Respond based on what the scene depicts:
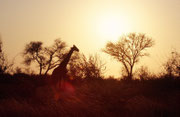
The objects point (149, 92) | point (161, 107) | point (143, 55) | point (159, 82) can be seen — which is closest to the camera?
point (161, 107)

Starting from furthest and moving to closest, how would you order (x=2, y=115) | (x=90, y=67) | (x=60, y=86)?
(x=90, y=67)
(x=60, y=86)
(x=2, y=115)

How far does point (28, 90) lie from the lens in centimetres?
1373

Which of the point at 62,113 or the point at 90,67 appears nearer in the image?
the point at 62,113

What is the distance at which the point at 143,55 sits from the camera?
36406 millimetres

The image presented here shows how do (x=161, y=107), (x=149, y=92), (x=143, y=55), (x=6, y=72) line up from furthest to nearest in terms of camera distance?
1. (x=143, y=55)
2. (x=6, y=72)
3. (x=149, y=92)
4. (x=161, y=107)

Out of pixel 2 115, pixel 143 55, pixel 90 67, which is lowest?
pixel 2 115

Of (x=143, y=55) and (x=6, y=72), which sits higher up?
(x=143, y=55)

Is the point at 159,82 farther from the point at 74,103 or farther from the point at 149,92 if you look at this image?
the point at 74,103

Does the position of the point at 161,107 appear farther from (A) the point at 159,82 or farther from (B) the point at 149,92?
(A) the point at 159,82

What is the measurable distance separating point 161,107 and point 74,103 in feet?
11.1

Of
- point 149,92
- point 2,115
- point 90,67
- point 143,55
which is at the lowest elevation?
point 2,115

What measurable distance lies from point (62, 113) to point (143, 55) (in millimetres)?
29858

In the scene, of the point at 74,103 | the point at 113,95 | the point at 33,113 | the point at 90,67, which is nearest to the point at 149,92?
the point at 113,95

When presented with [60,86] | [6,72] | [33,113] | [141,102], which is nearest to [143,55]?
[6,72]
